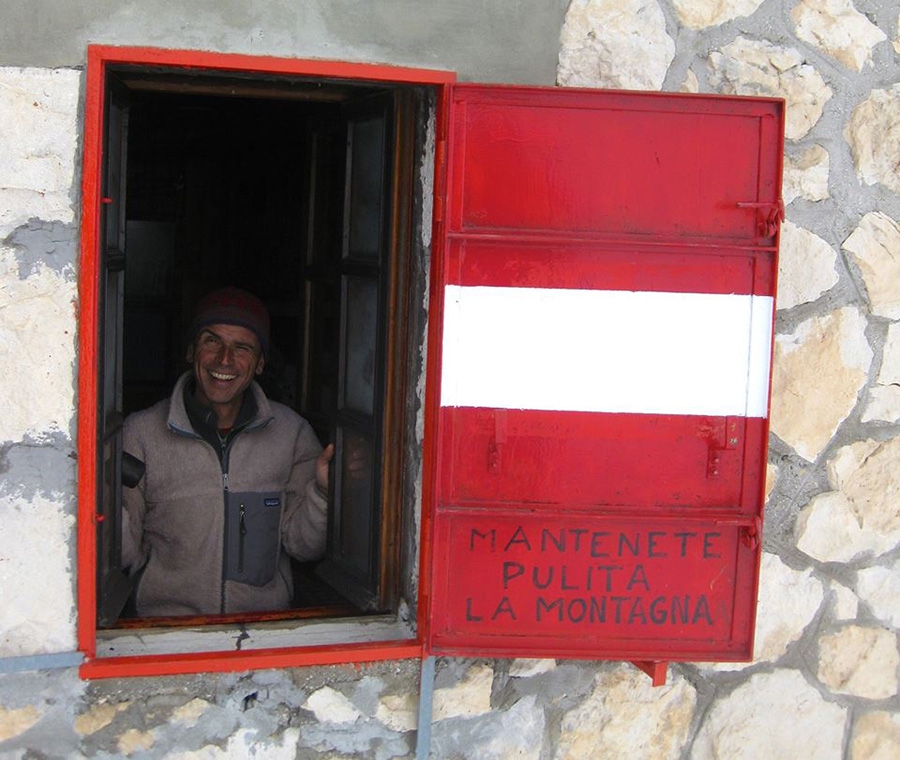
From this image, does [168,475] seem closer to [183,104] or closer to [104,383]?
[104,383]

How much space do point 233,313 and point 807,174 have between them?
167 cm

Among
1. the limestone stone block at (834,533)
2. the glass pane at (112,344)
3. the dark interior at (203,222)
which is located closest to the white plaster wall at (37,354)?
the glass pane at (112,344)

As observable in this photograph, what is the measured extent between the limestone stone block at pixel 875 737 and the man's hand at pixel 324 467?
5.29 feet

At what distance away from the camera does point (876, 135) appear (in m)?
2.91

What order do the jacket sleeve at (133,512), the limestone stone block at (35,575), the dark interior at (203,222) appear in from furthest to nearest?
the dark interior at (203,222) < the jacket sleeve at (133,512) < the limestone stone block at (35,575)

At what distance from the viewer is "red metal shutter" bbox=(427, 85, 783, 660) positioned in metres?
2.56

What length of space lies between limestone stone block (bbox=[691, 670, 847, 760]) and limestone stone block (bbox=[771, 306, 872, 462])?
24.4 inches

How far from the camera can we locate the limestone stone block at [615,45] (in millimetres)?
2715

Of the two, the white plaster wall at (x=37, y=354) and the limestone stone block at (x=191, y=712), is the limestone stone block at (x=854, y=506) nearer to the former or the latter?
the limestone stone block at (x=191, y=712)

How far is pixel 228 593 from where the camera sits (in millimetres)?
3324

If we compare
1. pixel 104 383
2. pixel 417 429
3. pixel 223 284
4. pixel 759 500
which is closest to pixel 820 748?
pixel 759 500

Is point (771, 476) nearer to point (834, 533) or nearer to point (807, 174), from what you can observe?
point (834, 533)

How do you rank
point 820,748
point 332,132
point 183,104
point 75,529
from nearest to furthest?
1. point 75,529
2. point 820,748
3. point 332,132
4. point 183,104

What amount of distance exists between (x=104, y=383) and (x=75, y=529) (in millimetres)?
393
